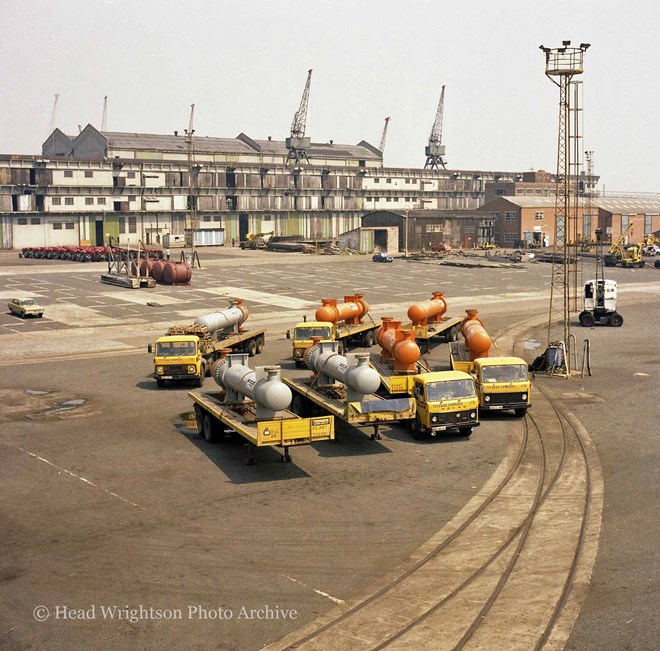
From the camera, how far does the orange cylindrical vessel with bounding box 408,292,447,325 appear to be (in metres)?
45.7

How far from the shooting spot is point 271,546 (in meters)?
19.2

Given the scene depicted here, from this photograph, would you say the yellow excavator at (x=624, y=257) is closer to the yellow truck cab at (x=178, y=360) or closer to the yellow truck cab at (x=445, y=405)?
the yellow truck cab at (x=178, y=360)

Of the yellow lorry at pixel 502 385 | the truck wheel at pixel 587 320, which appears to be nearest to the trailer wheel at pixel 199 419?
the yellow lorry at pixel 502 385

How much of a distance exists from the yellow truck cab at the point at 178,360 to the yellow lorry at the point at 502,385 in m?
12.3

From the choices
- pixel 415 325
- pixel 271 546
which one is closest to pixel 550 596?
pixel 271 546

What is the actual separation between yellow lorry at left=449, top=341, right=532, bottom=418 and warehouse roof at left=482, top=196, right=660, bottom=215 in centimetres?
10479

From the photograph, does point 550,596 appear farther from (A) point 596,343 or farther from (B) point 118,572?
(A) point 596,343

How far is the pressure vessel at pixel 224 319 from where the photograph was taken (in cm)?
4281

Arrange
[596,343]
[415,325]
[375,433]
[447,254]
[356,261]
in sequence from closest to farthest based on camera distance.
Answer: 1. [375,433]
2. [415,325]
3. [596,343]
4. [356,261]
5. [447,254]

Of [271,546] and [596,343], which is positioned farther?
[596,343]

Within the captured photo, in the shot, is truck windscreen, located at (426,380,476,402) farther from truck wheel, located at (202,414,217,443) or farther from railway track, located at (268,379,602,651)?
truck wheel, located at (202,414,217,443)

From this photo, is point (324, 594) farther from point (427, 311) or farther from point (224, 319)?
point (427, 311)

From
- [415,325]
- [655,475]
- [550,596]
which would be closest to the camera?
[550,596]

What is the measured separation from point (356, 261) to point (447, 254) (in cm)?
1661
